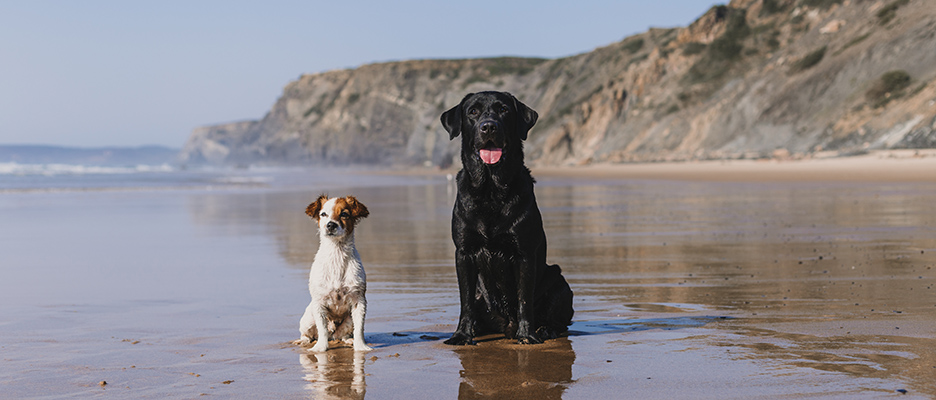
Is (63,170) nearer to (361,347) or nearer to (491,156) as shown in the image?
(361,347)

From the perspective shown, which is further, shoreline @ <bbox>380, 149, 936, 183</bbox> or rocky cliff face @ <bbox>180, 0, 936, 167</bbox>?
rocky cliff face @ <bbox>180, 0, 936, 167</bbox>

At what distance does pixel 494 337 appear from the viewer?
5.33 m

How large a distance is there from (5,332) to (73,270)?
361 centimetres

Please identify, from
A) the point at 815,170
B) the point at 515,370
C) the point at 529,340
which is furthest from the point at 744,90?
the point at 515,370

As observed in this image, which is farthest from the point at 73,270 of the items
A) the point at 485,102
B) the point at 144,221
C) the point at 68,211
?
the point at 68,211

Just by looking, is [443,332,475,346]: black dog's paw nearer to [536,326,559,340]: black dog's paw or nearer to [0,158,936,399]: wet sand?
[0,158,936,399]: wet sand

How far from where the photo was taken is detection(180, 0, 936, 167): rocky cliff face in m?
35.9

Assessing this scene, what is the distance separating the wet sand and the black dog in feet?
0.64

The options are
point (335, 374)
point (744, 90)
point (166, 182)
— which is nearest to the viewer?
point (335, 374)

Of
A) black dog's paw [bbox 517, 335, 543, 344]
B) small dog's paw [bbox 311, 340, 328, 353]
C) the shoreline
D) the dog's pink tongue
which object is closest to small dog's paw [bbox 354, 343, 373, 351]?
small dog's paw [bbox 311, 340, 328, 353]

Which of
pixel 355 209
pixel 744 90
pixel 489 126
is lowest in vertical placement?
pixel 355 209

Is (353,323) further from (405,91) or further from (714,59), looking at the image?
(405,91)

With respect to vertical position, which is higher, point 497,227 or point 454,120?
point 454,120

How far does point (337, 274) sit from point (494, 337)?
113 cm
